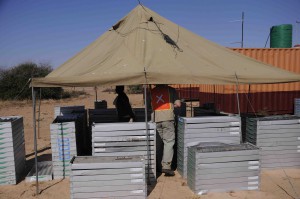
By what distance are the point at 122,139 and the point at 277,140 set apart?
3282 mm

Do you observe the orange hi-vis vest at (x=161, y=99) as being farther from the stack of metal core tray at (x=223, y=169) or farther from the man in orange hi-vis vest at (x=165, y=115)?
the stack of metal core tray at (x=223, y=169)

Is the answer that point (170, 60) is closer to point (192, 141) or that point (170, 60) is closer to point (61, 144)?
point (192, 141)

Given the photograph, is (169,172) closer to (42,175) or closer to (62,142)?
(62,142)

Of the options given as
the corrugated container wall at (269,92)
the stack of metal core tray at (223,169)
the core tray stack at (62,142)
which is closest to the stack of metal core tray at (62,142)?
the core tray stack at (62,142)

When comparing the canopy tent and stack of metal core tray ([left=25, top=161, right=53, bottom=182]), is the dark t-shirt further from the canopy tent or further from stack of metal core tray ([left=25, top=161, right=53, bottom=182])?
stack of metal core tray ([left=25, top=161, right=53, bottom=182])

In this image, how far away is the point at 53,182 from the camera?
5145 millimetres

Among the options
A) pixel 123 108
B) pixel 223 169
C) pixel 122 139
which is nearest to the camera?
pixel 223 169

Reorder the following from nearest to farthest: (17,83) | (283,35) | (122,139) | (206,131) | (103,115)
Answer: (122,139), (206,131), (103,115), (283,35), (17,83)

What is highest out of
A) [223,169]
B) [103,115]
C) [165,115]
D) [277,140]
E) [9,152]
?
[165,115]

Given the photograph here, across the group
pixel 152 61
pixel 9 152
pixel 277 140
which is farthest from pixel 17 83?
pixel 277 140

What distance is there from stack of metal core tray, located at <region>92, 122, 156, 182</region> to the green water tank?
1014cm

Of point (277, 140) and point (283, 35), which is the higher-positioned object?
point (283, 35)

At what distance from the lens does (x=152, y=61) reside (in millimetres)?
4988

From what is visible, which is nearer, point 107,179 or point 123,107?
point 107,179
